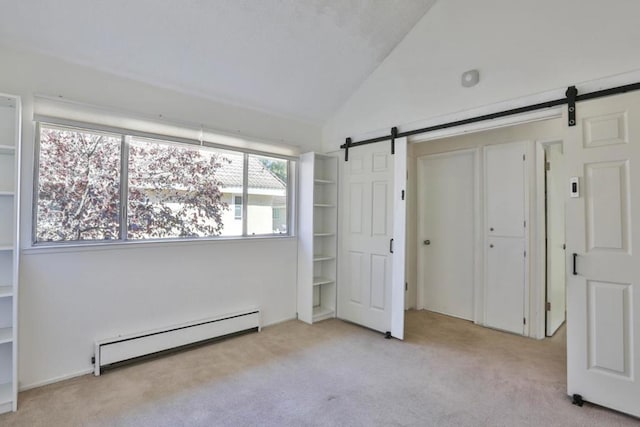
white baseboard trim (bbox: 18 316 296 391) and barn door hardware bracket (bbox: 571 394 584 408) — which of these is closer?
barn door hardware bracket (bbox: 571 394 584 408)

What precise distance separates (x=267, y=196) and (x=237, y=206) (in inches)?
17.0

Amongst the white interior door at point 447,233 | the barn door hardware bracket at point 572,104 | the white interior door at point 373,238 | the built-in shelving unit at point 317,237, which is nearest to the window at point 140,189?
the built-in shelving unit at point 317,237

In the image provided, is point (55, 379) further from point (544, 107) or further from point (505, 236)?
point (505, 236)

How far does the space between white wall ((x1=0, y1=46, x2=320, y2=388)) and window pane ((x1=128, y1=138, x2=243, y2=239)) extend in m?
0.18

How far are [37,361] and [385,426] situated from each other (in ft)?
8.41

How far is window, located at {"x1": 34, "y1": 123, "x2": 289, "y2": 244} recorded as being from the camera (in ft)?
8.30

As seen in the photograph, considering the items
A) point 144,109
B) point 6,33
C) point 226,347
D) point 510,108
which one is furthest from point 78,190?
point 510,108

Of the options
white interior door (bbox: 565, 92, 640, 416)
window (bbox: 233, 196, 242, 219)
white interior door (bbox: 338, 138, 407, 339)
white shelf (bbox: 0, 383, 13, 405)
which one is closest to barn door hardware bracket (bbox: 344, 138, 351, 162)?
white interior door (bbox: 338, 138, 407, 339)

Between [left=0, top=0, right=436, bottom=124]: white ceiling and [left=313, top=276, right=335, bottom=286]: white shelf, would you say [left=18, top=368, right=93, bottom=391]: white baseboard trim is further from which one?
[left=0, top=0, right=436, bottom=124]: white ceiling

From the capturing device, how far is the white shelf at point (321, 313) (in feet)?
13.0

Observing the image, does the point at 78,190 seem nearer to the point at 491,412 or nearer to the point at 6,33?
the point at 6,33

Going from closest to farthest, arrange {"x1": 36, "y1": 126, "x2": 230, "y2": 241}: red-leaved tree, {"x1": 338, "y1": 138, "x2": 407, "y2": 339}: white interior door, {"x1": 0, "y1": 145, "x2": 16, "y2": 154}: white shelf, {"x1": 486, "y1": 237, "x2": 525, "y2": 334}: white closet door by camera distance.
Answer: {"x1": 0, "y1": 145, "x2": 16, "y2": 154}: white shelf < {"x1": 36, "y1": 126, "x2": 230, "y2": 241}: red-leaved tree < {"x1": 338, "y1": 138, "x2": 407, "y2": 339}: white interior door < {"x1": 486, "y1": 237, "x2": 525, "y2": 334}: white closet door

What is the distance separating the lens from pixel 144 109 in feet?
9.45

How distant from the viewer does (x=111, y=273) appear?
2.72m
